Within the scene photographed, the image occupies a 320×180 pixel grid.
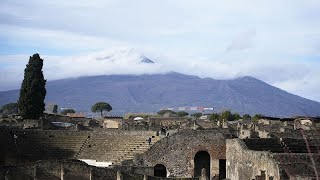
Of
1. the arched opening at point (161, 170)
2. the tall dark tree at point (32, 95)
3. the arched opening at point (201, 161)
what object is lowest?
the arched opening at point (161, 170)

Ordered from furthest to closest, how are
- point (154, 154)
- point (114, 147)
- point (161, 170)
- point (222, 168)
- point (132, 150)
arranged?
1. point (114, 147)
2. point (132, 150)
3. point (222, 168)
4. point (161, 170)
5. point (154, 154)

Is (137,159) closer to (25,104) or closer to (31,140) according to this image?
(31,140)

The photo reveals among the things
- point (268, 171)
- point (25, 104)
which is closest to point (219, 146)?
point (268, 171)

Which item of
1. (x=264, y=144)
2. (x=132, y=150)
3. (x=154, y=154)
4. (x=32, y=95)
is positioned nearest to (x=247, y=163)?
(x=264, y=144)

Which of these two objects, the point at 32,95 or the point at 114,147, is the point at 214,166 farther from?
the point at 32,95

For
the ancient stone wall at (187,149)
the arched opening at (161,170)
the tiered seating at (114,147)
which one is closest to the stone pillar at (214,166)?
the ancient stone wall at (187,149)

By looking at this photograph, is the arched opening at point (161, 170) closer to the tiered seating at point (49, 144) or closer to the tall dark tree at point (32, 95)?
the tiered seating at point (49, 144)

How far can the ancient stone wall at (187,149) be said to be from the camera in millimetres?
40844

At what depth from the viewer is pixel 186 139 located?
41.2m

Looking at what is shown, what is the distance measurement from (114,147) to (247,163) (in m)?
13.9

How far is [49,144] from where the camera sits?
1827 inches

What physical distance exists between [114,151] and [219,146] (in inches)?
325

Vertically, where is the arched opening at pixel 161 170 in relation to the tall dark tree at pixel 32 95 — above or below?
below

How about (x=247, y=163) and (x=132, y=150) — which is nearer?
(x=247, y=163)
